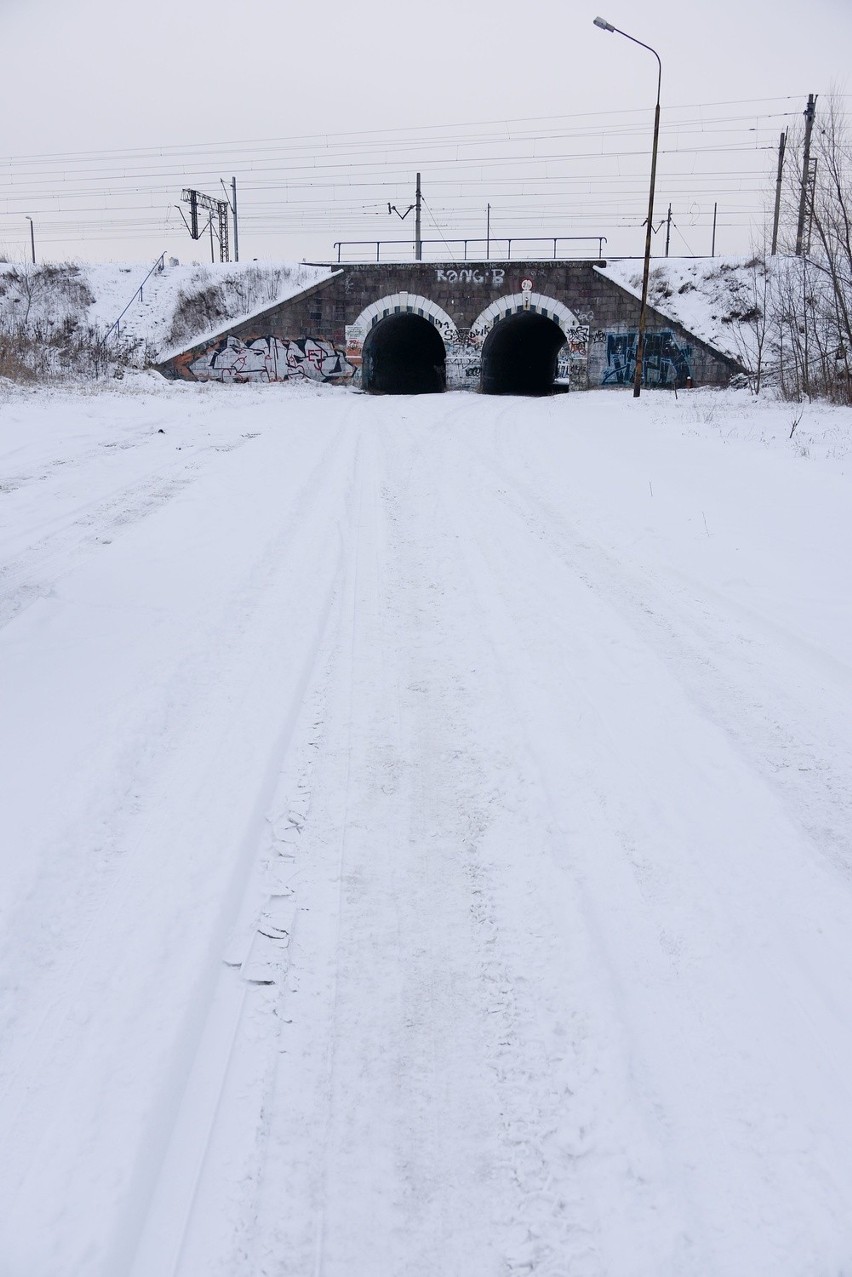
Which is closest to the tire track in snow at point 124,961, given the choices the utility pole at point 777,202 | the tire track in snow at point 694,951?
the tire track in snow at point 694,951

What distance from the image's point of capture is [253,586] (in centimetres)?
624

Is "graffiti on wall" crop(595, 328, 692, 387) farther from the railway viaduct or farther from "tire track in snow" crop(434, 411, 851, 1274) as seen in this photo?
"tire track in snow" crop(434, 411, 851, 1274)

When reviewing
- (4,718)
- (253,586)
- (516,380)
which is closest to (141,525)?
(253,586)

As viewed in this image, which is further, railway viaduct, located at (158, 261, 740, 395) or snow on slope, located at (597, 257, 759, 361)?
railway viaduct, located at (158, 261, 740, 395)

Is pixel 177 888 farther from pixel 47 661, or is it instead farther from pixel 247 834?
pixel 47 661

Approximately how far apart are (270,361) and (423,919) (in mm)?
29769

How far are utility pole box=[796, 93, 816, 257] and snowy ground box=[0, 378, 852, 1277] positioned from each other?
20.4 m

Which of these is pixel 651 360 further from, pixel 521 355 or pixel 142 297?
pixel 142 297

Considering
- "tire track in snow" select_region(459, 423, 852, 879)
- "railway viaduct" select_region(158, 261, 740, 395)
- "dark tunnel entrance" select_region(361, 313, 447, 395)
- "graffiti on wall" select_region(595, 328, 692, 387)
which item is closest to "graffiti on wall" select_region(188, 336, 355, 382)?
"railway viaduct" select_region(158, 261, 740, 395)

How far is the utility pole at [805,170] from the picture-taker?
2294 cm

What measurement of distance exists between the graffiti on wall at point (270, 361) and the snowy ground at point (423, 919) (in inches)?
979

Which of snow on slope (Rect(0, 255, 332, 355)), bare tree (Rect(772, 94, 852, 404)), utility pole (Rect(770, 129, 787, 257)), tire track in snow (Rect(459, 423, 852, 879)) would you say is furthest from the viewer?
utility pole (Rect(770, 129, 787, 257))

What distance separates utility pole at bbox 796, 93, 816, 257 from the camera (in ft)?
75.3

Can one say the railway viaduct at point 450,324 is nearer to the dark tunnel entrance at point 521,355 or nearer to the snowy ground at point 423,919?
the dark tunnel entrance at point 521,355
